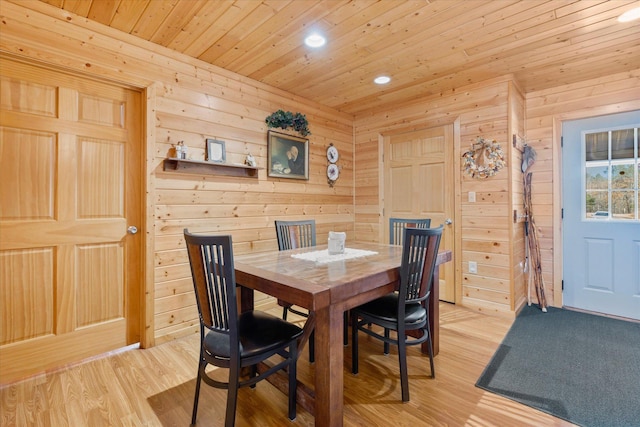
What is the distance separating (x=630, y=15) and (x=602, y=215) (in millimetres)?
1925

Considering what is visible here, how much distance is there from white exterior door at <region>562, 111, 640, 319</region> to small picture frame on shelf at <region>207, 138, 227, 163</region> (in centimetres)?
361

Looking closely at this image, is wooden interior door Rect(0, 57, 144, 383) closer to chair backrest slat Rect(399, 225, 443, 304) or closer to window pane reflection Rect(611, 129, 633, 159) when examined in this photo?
chair backrest slat Rect(399, 225, 443, 304)

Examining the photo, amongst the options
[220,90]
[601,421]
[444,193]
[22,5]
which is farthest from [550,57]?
[22,5]

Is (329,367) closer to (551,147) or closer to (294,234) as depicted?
(294,234)

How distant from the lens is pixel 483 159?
3.22m

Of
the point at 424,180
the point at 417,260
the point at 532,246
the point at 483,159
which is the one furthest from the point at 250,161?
the point at 532,246

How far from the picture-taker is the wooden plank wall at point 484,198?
3074 mm

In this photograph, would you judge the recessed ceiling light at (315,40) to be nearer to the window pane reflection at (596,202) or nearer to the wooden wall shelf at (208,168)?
the wooden wall shelf at (208,168)

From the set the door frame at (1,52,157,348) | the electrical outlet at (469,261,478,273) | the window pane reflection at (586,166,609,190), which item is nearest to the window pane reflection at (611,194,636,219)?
the window pane reflection at (586,166,609,190)

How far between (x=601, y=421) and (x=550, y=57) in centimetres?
275

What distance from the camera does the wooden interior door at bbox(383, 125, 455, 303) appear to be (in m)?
3.52

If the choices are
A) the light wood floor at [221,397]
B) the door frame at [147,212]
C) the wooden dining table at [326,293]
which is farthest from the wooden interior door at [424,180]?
the door frame at [147,212]

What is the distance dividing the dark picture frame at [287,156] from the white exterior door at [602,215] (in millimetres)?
2888

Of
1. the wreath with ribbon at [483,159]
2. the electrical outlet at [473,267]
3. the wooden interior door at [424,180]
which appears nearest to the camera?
the wreath with ribbon at [483,159]
